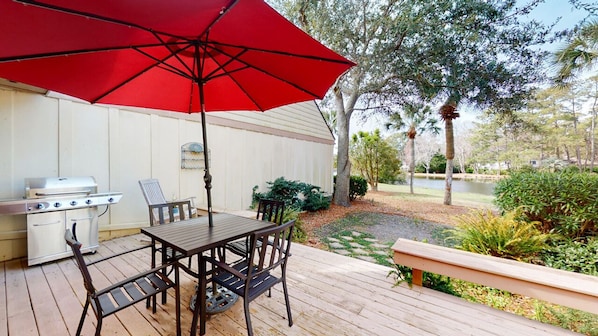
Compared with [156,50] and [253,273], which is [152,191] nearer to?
[156,50]

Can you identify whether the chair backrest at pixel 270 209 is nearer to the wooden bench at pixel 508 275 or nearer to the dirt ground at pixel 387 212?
the wooden bench at pixel 508 275

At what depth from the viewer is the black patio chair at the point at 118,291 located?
1.36m

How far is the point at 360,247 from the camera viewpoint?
4.77 meters

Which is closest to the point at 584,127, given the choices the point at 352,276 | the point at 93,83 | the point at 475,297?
the point at 475,297

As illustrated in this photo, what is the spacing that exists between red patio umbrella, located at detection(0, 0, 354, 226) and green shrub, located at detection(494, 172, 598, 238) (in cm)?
416

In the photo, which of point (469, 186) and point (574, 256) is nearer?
point (574, 256)

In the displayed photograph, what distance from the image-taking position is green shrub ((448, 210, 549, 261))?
319 centimetres

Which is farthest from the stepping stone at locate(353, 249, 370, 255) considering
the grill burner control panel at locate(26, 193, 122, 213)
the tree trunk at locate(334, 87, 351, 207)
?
the tree trunk at locate(334, 87, 351, 207)

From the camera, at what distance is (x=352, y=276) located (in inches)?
109

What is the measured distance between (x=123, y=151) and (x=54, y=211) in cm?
139

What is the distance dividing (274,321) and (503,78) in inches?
329

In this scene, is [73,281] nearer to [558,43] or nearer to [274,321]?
[274,321]

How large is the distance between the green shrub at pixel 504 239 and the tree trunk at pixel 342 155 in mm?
5702

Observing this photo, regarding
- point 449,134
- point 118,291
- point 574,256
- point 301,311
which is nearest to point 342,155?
point 449,134
